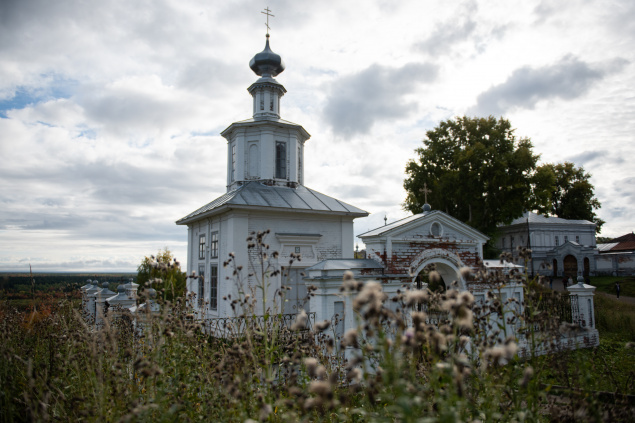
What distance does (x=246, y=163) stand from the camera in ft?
50.3

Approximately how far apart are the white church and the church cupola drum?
0.04m

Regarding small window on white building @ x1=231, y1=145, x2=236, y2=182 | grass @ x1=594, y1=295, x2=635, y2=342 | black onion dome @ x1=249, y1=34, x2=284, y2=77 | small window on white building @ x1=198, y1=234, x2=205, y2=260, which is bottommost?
grass @ x1=594, y1=295, x2=635, y2=342

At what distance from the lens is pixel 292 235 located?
12945mm

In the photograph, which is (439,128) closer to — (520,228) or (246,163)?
(246,163)

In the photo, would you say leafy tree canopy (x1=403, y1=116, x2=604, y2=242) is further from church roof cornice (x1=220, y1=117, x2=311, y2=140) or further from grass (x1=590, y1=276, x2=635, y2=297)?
church roof cornice (x1=220, y1=117, x2=311, y2=140)

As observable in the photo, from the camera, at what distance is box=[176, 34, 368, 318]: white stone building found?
40.5 ft

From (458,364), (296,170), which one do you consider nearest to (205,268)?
(296,170)

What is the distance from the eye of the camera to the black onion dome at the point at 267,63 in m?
16.3

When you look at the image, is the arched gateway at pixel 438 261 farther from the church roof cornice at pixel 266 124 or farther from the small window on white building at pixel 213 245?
the church roof cornice at pixel 266 124

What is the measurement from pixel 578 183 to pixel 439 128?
1751cm

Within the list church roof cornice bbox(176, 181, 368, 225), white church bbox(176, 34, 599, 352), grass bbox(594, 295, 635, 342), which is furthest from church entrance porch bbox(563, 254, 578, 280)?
church roof cornice bbox(176, 181, 368, 225)

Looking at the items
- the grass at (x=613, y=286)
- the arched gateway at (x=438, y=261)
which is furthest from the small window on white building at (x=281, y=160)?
the grass at (x=613, y=286)

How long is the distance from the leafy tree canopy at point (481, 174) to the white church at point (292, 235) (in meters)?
11.1

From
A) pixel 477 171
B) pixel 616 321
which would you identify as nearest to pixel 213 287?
pixel 616 321
